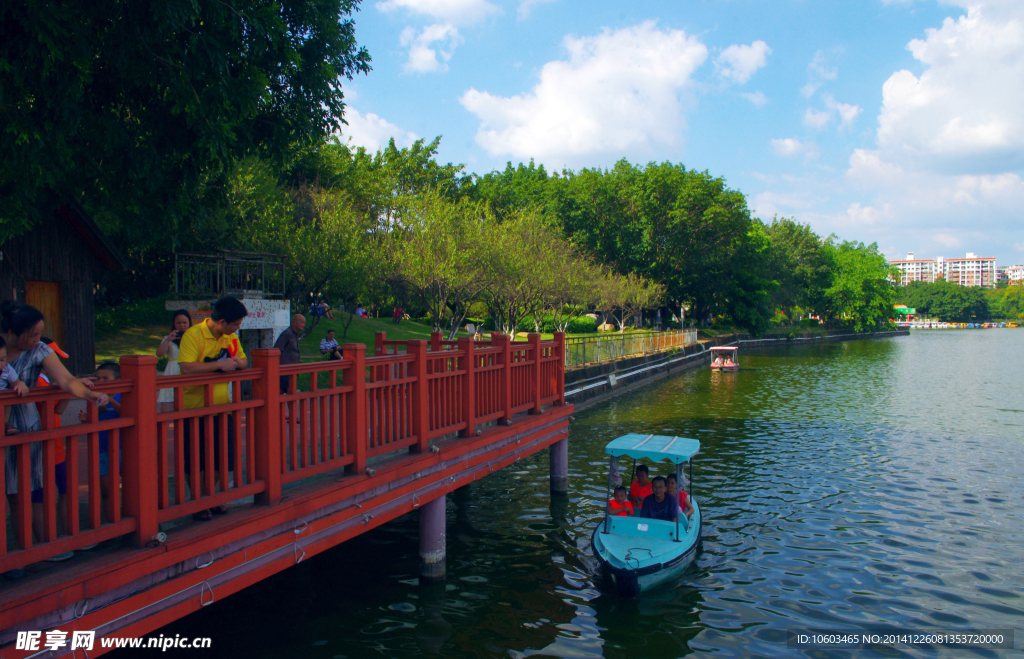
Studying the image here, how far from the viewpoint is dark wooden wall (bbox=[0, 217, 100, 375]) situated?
14.6 meters

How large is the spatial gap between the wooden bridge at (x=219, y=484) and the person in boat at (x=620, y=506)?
7.57 ft

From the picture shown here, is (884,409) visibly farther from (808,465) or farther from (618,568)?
(618,568)

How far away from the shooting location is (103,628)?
4.79 metres

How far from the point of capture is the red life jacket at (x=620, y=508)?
10.2 metres

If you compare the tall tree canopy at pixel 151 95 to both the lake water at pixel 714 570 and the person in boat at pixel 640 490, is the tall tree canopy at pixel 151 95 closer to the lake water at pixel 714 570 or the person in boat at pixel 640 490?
the lake water at pixel 714 570

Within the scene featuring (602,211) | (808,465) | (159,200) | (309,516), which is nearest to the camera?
(309,516)

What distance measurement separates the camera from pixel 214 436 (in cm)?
588

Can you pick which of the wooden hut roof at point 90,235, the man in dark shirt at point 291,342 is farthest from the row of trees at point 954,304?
the man in dark shirt at point 291,342

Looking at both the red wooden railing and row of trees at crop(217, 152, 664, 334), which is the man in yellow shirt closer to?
the red wooden railing

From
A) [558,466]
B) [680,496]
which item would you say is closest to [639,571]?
[680,496]

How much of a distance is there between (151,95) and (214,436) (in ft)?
27.6

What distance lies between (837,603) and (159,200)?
1339 centimetres

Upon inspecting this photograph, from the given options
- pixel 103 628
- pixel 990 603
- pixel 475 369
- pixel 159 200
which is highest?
pixel 159 200

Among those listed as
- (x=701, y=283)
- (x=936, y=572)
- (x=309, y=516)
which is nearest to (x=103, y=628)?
(x=309, y=516)
